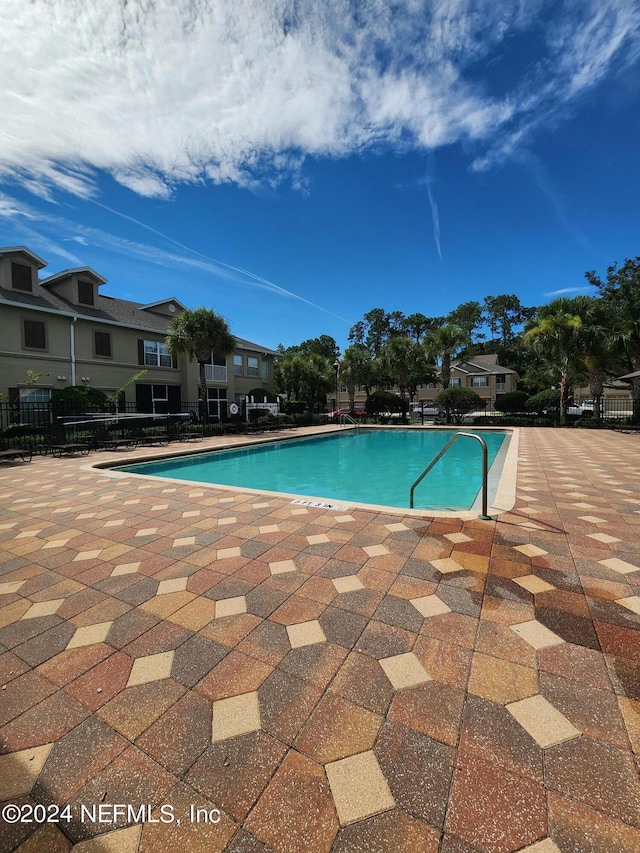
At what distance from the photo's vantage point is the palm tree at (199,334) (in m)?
17.8

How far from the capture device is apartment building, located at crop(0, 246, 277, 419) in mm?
15141

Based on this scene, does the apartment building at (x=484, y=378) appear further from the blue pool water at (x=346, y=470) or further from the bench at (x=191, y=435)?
the bench at (x=191, y=435)

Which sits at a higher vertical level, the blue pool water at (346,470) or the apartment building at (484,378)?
the apartment building at (484,378)

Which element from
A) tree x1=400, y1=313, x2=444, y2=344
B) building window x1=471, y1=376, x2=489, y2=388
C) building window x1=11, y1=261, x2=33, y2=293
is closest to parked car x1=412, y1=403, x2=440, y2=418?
building window x1=471, y1=376, x2=489, y2=388

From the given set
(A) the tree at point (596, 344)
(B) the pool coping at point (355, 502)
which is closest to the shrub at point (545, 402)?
(A) the tree at point (596, 344)

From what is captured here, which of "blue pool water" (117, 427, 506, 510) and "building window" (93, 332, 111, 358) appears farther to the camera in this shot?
"building window" (93, 332, 111, 358)

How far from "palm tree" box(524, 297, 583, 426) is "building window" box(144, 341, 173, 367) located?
2071 centimetres

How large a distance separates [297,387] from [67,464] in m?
23.2

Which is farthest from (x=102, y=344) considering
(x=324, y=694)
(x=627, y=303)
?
(x=627, y=303)

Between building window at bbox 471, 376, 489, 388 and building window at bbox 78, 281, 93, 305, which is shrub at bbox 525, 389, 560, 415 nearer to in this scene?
building window at bbox 471, 376, 489, 388

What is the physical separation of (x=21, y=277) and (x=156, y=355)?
650cm

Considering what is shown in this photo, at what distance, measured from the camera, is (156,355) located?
805 inches

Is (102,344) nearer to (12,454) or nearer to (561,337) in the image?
(12,454)

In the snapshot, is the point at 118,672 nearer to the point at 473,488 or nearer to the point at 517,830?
the point at 517,830
